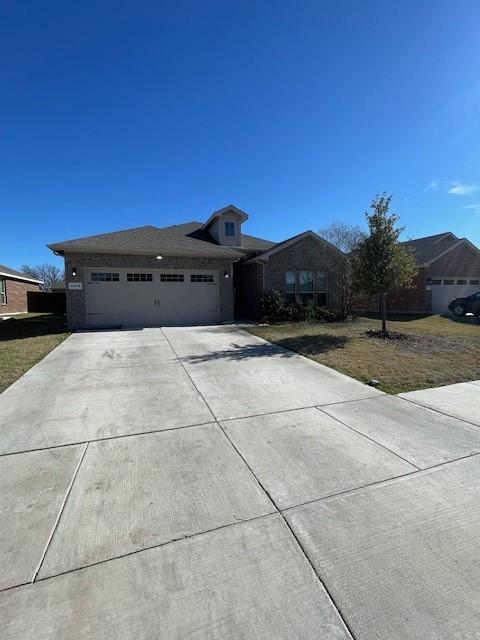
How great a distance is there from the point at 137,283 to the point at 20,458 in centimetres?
1087

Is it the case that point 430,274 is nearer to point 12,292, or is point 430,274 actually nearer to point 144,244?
point 144,244

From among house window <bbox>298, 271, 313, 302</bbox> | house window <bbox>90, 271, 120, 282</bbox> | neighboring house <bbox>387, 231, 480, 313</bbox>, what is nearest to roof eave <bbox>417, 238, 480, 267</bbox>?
neighboring house <bbox>387, 231, 480, 313</bbox>

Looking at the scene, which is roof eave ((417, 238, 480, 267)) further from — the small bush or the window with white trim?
the window with white trim

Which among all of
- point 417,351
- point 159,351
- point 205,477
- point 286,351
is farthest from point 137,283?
point 205,477

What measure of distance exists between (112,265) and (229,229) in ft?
22.8

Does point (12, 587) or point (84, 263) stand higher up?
point (84, 263)

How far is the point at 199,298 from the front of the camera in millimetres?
14258

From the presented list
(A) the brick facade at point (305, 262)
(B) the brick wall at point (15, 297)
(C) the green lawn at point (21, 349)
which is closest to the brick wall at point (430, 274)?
(A) the brick facade at point (305, 262)

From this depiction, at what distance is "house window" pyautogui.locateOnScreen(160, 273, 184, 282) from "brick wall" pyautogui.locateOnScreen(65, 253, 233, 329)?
0.32 meters

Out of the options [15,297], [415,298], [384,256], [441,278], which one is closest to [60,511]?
[384,256]

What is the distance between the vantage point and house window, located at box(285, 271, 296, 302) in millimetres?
15992

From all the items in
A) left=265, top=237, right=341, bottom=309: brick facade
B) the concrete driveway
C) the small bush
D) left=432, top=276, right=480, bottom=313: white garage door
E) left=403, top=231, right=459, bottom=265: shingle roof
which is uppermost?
left=403, top=231, right=459, bottom=265: shingle roof

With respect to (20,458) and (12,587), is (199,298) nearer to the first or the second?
(20,458)

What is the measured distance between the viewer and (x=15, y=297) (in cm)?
2364
